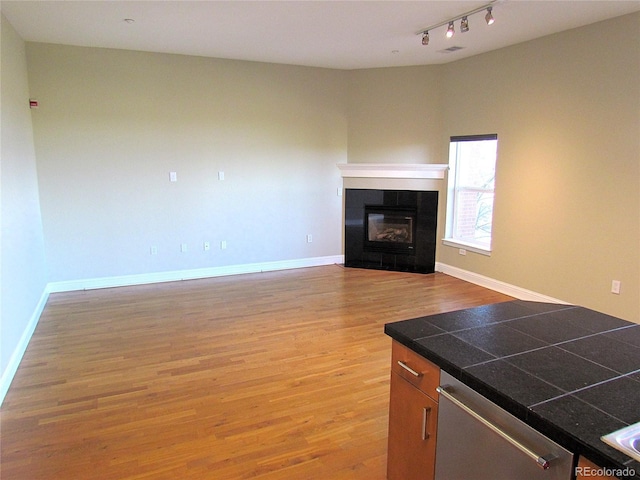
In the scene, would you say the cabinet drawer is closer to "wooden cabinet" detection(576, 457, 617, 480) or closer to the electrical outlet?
"wooden cabinet" detection(576, 457, 617, 480)

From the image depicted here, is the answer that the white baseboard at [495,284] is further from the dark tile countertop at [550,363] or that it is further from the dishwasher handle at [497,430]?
the dishwasher handle at [497,430]

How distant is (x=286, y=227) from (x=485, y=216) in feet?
8.55

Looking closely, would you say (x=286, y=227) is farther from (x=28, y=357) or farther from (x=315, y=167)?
(x=28, y=357)

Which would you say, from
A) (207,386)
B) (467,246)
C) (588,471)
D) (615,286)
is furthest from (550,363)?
(467,246)

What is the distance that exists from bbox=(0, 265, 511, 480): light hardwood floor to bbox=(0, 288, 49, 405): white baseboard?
5 cm

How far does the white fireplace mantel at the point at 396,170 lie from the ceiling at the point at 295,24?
1.36 m

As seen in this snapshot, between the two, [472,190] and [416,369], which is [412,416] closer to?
[416,369]

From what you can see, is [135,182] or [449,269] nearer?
[135,182]

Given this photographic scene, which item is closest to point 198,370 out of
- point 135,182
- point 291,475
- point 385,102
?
point 291,475

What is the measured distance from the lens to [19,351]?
3387mm

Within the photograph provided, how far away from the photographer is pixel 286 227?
6188mm

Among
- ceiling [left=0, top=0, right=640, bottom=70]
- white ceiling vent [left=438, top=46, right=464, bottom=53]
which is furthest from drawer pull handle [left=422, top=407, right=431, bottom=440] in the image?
white ceiling vent [left=438, top=46, right=464, bottom=53]

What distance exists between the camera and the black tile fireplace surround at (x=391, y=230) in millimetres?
6113

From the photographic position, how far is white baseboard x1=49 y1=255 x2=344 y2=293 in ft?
17.0
